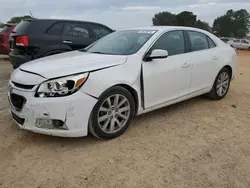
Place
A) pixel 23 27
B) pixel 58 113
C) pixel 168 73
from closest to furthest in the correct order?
pixel 58 113
pixel 168 73
pixel 23 27

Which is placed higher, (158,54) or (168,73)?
(158,54)

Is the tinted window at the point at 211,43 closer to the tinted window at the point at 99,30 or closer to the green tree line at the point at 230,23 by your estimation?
the tinted window at the point at 99,30

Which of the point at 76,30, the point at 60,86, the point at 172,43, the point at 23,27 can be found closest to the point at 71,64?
the point at 60,86

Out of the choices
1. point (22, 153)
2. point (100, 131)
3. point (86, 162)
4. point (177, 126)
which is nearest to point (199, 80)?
point (177, 126)

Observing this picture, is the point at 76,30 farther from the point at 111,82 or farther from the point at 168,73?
the point at 111,82

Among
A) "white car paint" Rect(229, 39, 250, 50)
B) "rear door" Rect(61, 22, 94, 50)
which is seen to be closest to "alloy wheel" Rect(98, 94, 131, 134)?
"rear door" Rect(61, 22, 94, 50)

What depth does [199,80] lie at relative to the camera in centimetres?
501

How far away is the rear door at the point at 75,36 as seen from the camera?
23.9ft

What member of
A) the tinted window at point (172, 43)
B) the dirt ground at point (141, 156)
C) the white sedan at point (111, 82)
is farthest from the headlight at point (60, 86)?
the tinted window at point (172, 43)

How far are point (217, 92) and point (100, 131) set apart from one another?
293 centimetres

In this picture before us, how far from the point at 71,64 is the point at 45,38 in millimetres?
3580

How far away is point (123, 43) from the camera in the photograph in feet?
14.8

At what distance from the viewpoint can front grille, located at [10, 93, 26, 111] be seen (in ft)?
11.4

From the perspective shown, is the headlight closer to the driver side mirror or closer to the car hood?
the car hood
